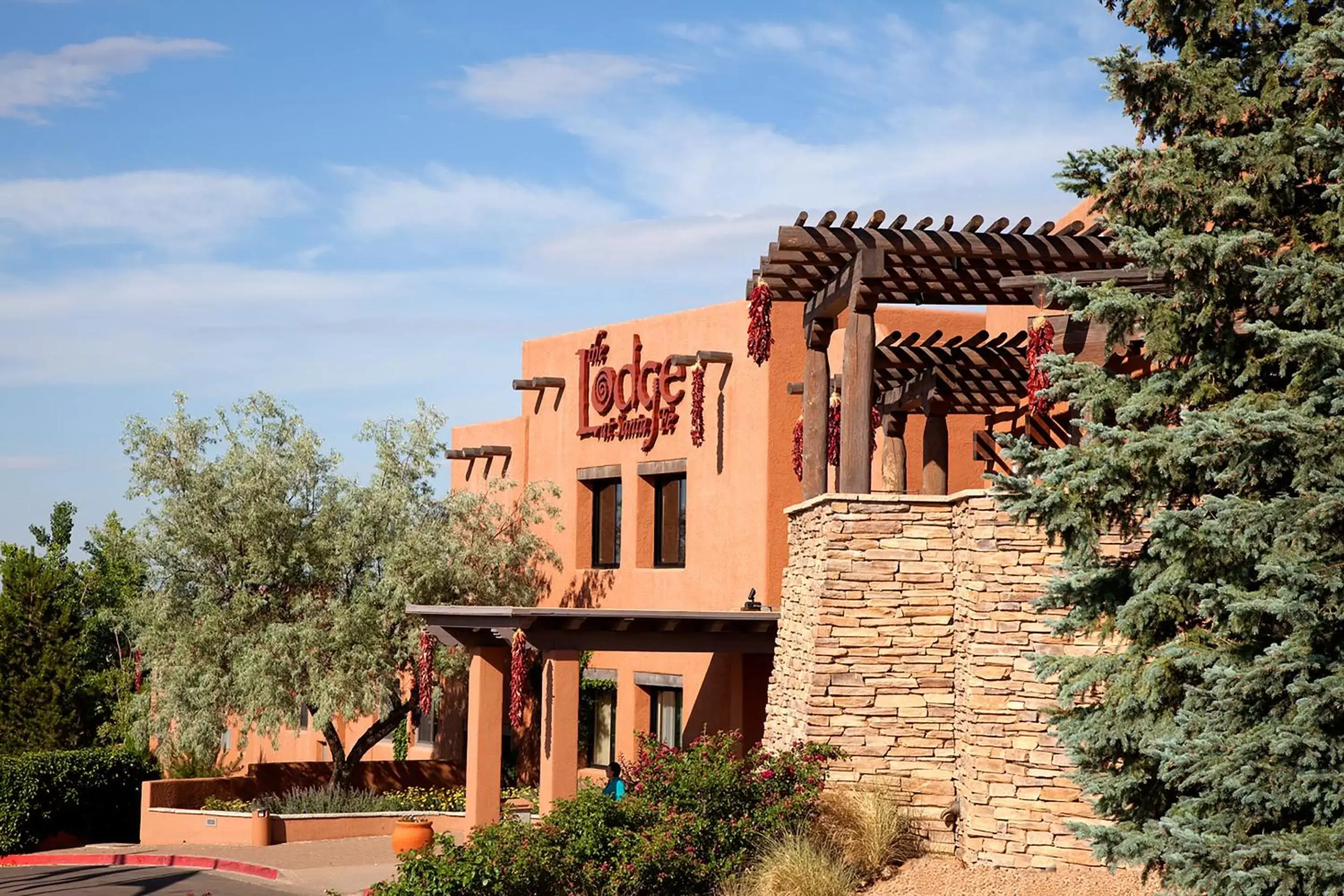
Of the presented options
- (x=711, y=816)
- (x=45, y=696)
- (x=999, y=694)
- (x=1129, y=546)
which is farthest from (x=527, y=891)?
(x=45, y=696)

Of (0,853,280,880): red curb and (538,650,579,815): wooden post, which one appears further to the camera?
(0,853,280,880): red curb

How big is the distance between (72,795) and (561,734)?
13.3 metres

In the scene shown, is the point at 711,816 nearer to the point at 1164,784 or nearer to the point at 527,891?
the point at 527,891

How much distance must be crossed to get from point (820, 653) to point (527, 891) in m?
3.91

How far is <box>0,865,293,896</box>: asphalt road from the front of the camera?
20.8 metres

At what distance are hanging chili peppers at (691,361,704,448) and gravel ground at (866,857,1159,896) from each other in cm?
1173

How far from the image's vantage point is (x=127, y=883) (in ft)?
71.9

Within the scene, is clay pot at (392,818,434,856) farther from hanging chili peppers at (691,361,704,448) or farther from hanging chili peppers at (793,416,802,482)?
hanging chili peppers at (691,361,704,448)

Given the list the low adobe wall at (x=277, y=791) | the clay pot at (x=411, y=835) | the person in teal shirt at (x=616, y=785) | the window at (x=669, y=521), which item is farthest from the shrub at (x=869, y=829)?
the window at (x=669, y=521)

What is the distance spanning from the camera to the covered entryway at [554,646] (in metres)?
19.9

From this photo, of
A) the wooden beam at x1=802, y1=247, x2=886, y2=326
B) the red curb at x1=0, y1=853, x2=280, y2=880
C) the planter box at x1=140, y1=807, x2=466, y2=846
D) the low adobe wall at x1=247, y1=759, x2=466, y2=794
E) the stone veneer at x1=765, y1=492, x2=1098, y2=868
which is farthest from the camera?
the low adobe wall at x1=247, y1=759, x2=466, y2=794

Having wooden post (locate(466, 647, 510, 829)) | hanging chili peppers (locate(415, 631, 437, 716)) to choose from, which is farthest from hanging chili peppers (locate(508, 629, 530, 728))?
hanging chili peppers (locate(415, 631, 437, 716))

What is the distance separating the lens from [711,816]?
15578mm

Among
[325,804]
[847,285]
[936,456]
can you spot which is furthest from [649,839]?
→ [325,804]
